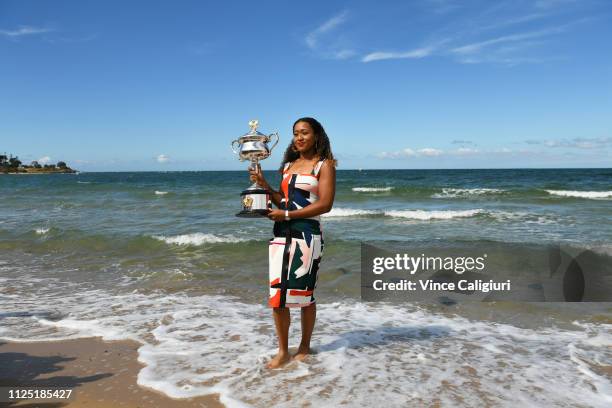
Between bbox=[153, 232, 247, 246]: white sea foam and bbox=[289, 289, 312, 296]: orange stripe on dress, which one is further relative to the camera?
bbox=[153, 232, 247, 246]: white sea foam

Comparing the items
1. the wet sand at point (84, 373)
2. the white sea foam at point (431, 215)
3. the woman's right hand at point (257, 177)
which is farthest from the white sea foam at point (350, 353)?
the white sea foam at point (431, 215)

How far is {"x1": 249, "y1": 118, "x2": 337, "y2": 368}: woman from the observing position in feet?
12.2

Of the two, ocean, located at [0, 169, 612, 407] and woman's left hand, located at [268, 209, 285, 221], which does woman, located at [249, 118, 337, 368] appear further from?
ocean, located at [0, 169, 612, 407]

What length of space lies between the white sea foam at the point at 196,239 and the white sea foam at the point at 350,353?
16.8ft

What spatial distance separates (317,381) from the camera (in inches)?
149

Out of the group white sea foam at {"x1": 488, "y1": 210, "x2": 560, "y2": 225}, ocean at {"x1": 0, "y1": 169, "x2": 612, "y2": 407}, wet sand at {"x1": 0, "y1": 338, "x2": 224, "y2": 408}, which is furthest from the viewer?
white sea foam at {"x1": 488, "y1": 210, "x2": 560, "y2": 225}

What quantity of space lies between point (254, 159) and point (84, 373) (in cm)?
227

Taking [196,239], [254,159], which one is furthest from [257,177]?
[196,239]

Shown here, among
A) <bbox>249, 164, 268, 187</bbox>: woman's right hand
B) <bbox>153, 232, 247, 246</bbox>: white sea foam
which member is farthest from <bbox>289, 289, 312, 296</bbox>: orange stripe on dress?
<bbox>153, 232, 247, 246</bbox>: white sea foam

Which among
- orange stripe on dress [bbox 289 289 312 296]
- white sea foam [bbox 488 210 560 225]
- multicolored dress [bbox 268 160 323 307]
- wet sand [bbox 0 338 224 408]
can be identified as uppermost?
multicolored dress [bbox 268 160 323 307]

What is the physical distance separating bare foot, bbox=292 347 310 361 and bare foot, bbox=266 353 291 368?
4.3 inches

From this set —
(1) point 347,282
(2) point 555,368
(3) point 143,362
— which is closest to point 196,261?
(1) point 347,282

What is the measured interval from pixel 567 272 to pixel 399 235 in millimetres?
5083

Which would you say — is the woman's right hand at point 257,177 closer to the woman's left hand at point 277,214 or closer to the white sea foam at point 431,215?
the woman's left hand at point 277,214
